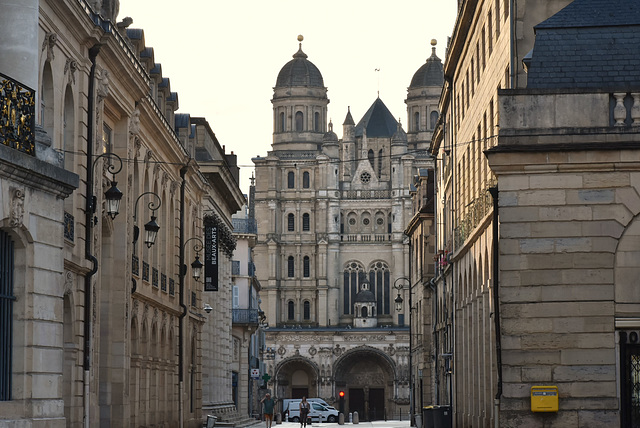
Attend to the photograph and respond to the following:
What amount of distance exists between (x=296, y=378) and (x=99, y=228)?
111443mm

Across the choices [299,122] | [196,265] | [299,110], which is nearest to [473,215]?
[196,265]

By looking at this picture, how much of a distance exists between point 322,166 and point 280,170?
4576mm

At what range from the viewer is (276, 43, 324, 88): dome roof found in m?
159

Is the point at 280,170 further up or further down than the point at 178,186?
further up

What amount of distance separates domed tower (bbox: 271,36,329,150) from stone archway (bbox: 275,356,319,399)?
28.2 meters

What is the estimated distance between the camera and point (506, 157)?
77.2 feet

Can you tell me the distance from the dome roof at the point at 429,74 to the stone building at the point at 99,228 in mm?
99031

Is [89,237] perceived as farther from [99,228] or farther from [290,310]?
[290,310]

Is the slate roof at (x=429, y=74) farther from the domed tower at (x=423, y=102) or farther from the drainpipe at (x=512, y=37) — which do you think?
the drainpipe at (x=512, y=37)

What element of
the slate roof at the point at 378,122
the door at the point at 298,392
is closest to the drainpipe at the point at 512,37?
the door at the point at 298,392

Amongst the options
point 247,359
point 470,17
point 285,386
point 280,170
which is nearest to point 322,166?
point 280,170

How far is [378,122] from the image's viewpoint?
550 ft

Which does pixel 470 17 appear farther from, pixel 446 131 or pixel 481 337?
pixel 446 131

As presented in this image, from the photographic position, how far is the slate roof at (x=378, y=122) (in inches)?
6526
